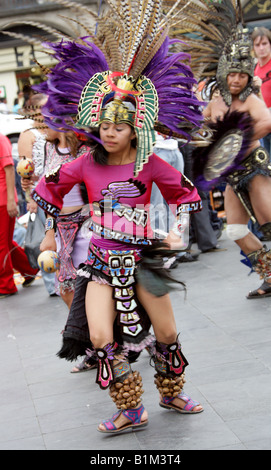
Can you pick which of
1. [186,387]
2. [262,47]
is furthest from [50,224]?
[262,47]

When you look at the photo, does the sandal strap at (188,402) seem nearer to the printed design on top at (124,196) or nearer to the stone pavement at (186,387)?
the stone pavement at (186,387)

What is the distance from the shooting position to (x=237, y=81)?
6.11 meters

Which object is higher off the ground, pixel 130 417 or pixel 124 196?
pixel 124 196

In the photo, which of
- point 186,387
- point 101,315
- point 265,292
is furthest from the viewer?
point 265,292

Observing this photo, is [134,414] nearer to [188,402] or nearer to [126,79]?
[188,402]

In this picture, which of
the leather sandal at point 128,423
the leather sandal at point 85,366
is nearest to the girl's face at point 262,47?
the leather sandal at point 85,366

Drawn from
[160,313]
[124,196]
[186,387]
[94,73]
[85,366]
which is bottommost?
[85,366]

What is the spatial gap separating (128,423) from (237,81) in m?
3.27

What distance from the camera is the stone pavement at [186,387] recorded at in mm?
3756

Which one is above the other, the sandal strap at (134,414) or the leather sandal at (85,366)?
the sandal strap at (134,414)

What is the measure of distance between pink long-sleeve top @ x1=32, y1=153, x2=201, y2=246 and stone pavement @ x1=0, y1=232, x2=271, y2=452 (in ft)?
3.31

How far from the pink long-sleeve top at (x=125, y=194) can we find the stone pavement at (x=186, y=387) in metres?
1.01

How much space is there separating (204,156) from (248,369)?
1.34 meters
